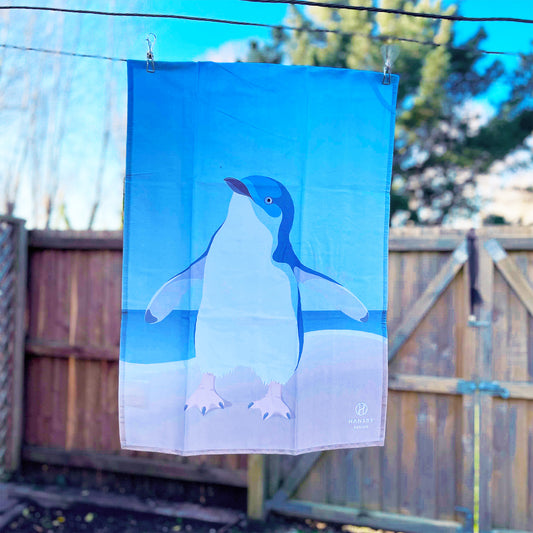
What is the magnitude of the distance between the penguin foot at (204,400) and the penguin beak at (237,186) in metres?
0.93

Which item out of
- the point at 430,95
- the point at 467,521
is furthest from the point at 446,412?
the point at 430,95

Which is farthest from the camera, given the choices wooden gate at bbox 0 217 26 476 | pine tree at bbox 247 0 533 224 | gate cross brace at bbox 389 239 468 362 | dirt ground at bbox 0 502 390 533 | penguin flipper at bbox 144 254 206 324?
pine tree at bbox 247 0 533 224

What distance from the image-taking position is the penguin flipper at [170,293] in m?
2.12

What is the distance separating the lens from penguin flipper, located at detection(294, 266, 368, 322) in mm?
2162

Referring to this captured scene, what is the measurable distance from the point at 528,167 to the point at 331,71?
10.8 meters

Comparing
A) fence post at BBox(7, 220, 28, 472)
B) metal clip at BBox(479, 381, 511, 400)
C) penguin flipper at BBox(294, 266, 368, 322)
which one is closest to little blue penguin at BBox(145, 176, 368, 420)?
penguin flipper at BBox(294, 266, 368, 322)

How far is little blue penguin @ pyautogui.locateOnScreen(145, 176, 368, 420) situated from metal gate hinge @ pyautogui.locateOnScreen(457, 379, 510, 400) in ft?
3.90

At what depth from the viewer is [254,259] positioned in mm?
2174

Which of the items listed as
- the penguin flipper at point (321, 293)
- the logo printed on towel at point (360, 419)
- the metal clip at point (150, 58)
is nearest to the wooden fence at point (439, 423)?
the logo printed on towel at point (360, 419)

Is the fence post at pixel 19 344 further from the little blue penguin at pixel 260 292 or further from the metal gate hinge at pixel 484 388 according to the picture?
the metal gate hinge at pixel 484 388

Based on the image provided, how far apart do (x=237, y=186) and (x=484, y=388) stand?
1981 mm

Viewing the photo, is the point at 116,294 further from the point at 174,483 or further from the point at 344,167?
the point at 344,167

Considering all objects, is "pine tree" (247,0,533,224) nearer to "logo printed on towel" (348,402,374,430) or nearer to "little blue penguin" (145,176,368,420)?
"little blue penguin" (145,176,368,420)

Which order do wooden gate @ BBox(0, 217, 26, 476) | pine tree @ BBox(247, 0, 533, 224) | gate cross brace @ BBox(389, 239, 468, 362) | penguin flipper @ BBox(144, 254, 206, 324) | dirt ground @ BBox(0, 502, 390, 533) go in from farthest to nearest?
1. pine tree @ BBox(247, 0, 533, 224)
2. wooden gate @ BBox(0, 217, 26, 476)
3. dirt ground @ BBox(0, 502, 390, 533)
4. gate cross brace @ BBox(389, 239, 468, 362)
5. penguin flipper @ BBox(144, 254, 206, 324)
